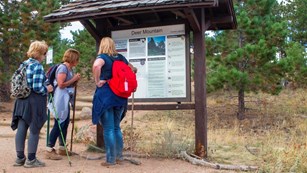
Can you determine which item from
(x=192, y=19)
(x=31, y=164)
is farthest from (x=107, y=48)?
(x=31, y=164)

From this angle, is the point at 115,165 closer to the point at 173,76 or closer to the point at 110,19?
the point at 173,76

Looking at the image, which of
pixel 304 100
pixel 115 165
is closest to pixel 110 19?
pixel 115 165

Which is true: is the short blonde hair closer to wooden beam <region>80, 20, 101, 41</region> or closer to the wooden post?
wooden beam <region>80, 20, 101, 41</region>

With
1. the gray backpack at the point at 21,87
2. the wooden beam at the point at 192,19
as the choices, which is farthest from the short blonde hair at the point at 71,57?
the wooden beam at the point at 192,19

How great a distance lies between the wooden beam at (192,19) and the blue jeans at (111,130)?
1763 millimetres

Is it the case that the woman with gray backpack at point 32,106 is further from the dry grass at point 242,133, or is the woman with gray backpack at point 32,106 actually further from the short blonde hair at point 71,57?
the dry grass at point 242,133

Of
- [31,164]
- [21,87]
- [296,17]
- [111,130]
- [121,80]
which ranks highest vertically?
[296,17]

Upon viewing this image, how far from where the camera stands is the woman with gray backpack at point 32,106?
5168 mm

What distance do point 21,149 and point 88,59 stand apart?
55.4 feet

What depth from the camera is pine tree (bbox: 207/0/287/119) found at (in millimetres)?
12711

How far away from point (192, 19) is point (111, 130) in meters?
2.17

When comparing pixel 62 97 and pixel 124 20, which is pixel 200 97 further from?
pixel 62 97

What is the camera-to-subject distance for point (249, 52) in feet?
41.4

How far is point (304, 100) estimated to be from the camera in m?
18.2
